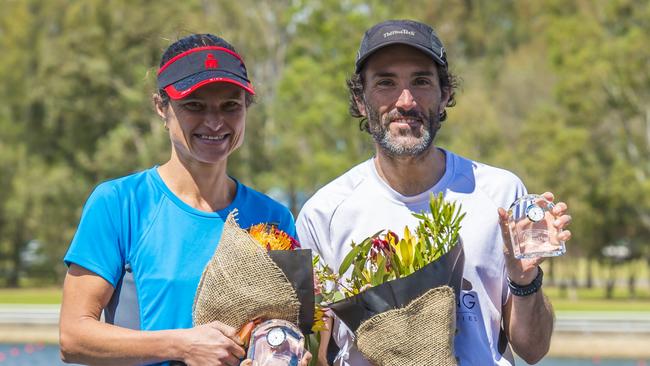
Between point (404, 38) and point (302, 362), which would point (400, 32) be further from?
point (302, 362)

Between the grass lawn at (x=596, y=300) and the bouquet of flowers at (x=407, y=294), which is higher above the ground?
the bouquet of flowers at (x=407, y=294)

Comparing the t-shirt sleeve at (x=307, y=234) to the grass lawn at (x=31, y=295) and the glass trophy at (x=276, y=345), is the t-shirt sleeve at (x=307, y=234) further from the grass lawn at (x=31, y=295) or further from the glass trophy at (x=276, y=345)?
the grass lawn at (x=31, y=295)

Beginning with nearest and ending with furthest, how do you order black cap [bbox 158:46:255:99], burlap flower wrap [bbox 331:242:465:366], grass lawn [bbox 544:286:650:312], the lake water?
burlap flower wrap [bbox 331:242:465:366]
black cap [bbox 158:46:255:99]
the lake water
grass lawn [bbox 544:286:650:312]

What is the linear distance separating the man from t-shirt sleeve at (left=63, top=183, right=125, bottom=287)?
0.73m

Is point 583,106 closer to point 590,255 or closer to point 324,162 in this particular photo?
point 590,255

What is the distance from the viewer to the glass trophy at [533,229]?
3.33 meters

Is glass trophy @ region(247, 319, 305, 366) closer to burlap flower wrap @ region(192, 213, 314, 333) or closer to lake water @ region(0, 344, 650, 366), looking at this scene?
burlap flower wrap @ region(192, 213, 314, 333)

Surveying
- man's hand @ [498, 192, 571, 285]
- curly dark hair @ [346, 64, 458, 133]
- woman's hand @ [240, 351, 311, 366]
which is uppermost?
curly dark hair @ [346, 64, 458, 133]

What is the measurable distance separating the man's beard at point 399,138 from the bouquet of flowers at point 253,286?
1.94 feet

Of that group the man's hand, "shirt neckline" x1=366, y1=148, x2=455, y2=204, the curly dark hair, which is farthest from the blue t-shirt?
the man's hand

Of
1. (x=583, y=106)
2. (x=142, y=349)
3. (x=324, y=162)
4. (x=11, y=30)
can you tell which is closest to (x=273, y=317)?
(x=142, y=349)

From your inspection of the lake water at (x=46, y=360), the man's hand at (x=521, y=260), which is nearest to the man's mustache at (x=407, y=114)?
the man's hand at (x=521, y=260)

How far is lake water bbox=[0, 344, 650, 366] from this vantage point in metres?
15.5

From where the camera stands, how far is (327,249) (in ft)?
12.4
